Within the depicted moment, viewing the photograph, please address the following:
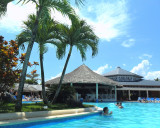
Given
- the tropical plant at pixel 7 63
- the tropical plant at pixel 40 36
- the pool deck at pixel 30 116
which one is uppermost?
the tropical plant at pixel 40 36

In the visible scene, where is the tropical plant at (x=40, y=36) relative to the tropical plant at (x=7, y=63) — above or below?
above

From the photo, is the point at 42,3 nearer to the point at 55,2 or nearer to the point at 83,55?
the point at 55,2

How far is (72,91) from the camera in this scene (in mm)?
15719

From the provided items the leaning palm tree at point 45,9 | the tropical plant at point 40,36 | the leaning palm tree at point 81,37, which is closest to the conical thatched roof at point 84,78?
the leaning palm tree at point 81,37

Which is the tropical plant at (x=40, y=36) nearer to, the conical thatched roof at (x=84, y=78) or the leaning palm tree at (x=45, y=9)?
the leaning palm tree at (x=45, y=9)

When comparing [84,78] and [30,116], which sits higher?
[84,78]

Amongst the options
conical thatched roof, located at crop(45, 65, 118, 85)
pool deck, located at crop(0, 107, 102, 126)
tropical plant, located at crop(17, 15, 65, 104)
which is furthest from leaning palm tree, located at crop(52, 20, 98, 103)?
conical thatched roof, located at crop(45, 65, 118, 85)

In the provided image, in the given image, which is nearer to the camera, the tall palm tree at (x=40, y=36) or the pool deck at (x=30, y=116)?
the pool deck at (x=30, y=116)

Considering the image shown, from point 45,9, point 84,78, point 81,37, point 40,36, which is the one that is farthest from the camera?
point 84,78

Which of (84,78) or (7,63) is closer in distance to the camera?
(7,63)

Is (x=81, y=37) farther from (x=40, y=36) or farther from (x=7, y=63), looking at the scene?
(x=7, y=63)

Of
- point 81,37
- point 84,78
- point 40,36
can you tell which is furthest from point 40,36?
point 84,78

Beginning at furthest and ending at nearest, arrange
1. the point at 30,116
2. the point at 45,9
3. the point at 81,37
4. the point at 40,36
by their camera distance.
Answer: the point at 81,37
the point at 40,36
the point at 45,9
the point at 30,116

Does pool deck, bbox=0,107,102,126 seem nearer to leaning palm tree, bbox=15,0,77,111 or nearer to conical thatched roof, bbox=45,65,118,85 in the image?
leaning palm tree, bbox=15,0,77,111
